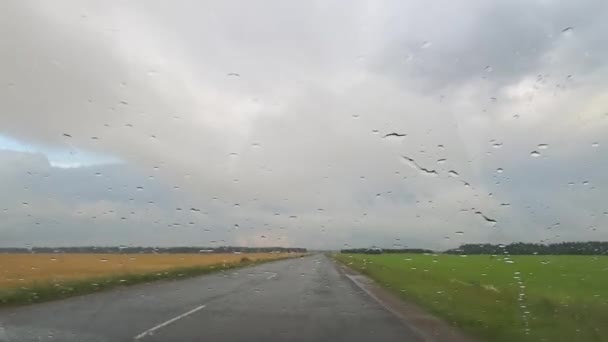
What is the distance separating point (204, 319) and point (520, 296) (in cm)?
821

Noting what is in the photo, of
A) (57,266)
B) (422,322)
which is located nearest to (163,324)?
(422,322)

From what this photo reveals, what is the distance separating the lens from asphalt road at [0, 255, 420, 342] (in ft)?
34.9

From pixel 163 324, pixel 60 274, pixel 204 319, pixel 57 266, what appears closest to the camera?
pixel 163 324

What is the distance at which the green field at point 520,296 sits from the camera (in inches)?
482

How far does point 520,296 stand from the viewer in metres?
16.8

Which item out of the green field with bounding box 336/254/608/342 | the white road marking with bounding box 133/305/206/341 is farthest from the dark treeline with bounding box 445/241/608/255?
the white road marking with bounding box 133/305/206/341

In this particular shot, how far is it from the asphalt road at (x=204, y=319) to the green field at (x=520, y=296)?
1.93 meters

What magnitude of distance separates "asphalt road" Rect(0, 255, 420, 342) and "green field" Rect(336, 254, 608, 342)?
6.32 ft

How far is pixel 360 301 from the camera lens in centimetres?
1897

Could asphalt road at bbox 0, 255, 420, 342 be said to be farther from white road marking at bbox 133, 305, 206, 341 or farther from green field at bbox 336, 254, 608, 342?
green field at bbox 336, 254, 608, 342

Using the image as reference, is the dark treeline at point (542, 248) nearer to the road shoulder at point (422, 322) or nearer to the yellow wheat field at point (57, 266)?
the road shoulder at point (422, 322)

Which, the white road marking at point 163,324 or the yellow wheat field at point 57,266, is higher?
the yellow wheat field at point 57,266

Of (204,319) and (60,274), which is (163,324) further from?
(60,274)

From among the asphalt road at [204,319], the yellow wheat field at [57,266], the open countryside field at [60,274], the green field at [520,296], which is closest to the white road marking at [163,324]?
the asphalt road at [204,319]
